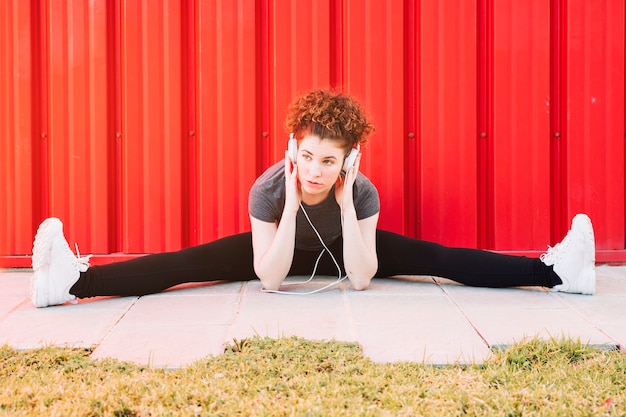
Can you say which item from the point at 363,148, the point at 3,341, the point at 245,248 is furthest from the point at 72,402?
the point at 363,148

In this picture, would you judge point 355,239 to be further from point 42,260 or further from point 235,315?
point 42,260

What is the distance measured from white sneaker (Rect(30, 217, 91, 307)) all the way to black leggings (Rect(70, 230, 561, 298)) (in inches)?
7.5

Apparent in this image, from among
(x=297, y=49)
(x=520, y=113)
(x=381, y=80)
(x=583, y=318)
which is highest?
(x=297, y=49)

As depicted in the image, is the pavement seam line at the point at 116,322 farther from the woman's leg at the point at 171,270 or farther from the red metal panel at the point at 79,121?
the red metal panel at the point at 79,121

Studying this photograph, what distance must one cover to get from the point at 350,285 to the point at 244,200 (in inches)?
39.5

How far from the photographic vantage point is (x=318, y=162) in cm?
310

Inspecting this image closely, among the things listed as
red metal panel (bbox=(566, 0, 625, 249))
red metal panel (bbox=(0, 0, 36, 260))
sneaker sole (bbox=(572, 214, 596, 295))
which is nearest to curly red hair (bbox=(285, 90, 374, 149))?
sneaker sole (bbox=(572, 214, 596, 295))

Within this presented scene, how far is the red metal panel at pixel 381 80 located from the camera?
4.16 meters

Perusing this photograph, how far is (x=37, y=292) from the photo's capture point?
10.1 ft

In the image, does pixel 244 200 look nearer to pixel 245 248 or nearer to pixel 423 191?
pixel 245 248

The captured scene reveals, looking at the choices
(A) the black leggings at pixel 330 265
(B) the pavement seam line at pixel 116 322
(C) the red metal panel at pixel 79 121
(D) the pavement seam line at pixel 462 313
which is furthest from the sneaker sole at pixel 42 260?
(D) the pavement seam line at pixel 462 313

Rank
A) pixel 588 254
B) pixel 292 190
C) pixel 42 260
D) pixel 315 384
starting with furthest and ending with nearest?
1. pixel 588 254
2. pixel 292 190
3. pixel 42 260
4. pixel 315 384

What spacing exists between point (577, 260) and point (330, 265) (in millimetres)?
1330

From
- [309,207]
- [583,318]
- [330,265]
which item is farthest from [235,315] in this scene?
[583,318]
